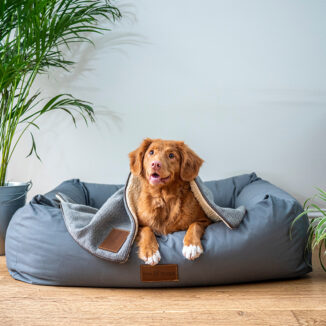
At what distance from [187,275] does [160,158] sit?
0.60 metres

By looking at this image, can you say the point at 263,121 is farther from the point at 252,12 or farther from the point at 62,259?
the point at 62,259

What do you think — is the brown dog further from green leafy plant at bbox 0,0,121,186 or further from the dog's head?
green leafy plant at bbox 0,0,121,186

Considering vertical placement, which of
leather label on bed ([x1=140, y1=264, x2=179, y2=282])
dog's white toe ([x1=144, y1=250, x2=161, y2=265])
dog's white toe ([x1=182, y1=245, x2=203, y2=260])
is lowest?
leather label on bed ([x1=140, y1=264, x2=179, y2=282])

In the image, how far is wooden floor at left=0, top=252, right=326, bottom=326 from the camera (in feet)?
4.87

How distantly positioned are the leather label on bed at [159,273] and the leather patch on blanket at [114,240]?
17cm

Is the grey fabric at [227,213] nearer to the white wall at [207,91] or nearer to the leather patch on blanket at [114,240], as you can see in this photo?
the leather patch on blanket at [114,240]

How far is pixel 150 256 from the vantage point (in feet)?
5.81

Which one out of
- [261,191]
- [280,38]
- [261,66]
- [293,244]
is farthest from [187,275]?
[280,38]

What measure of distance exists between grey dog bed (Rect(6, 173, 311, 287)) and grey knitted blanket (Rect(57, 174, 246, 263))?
0.04 meters

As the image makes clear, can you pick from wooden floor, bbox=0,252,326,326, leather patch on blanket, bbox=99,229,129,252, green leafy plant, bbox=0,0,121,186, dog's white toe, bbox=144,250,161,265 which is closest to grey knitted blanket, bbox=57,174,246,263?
leather patch on blanket, bbox=99,229,129,252

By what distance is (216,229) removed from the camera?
193 centimetres

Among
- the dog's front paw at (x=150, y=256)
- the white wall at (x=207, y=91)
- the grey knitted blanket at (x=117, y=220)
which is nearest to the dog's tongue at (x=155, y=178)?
the grey knitted blanket at (x=117, y=220)

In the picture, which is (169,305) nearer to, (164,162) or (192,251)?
(192,251)

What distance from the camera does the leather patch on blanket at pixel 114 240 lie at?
6.04 feet
